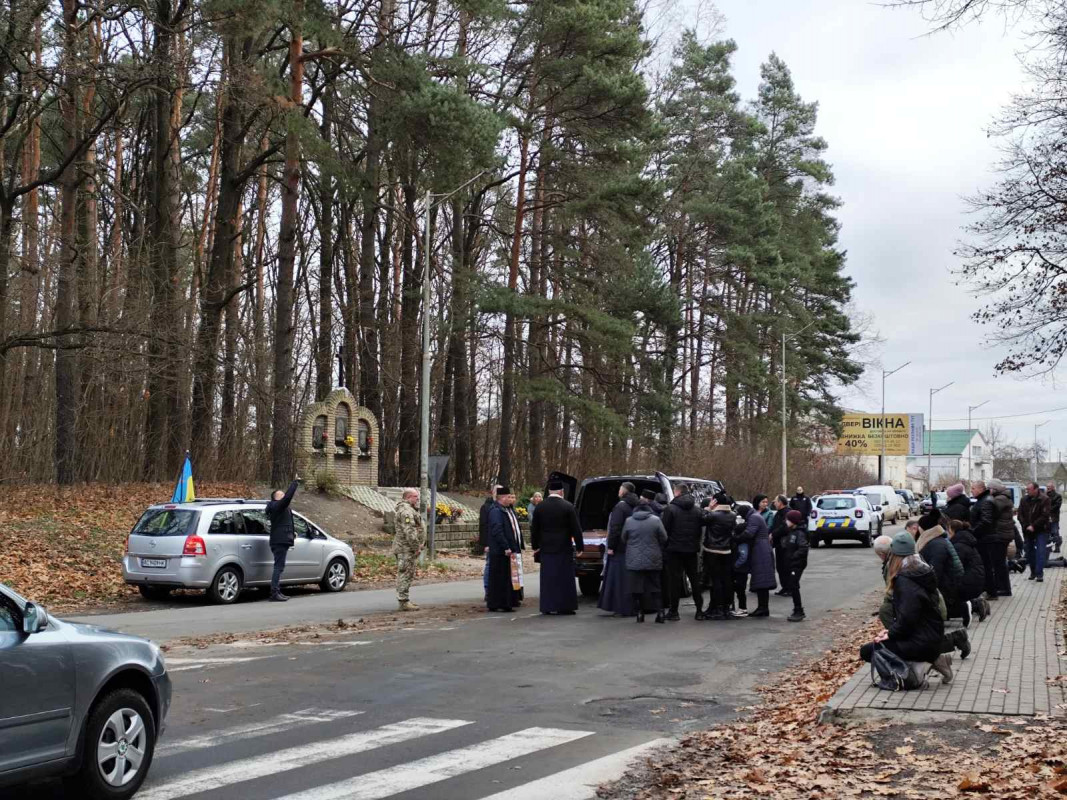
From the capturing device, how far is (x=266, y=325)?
46781mm

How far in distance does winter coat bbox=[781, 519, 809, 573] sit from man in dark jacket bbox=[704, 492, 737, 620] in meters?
1.01

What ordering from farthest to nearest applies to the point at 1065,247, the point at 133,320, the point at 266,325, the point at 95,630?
1. the point at 266,325
2. the point at 133,320
3. the point at 1065,247
4. the point at 95,630

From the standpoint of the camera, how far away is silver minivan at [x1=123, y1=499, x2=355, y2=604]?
60.3 feet

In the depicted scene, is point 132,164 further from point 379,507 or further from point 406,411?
point 379,507

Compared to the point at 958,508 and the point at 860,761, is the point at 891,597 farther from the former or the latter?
the point at 958,508

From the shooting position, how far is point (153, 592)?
19.4 m

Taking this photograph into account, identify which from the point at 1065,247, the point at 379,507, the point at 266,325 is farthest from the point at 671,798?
the point at 266,325

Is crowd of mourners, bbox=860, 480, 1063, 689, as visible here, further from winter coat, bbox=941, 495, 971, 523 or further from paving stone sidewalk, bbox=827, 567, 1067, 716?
paving stone sidewalk, bbox=827, 567, 1067, 716

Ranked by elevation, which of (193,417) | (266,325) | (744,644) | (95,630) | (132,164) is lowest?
(744,644)

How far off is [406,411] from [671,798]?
1422 inches

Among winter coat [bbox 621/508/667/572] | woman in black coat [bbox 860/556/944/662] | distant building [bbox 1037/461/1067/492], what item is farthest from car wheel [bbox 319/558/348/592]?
distant building [bbox 1037/461/1067/492]

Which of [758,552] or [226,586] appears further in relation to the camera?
[226,586]

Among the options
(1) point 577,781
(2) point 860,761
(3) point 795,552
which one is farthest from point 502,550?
(1) point 577,781

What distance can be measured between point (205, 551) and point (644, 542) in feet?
23.6
